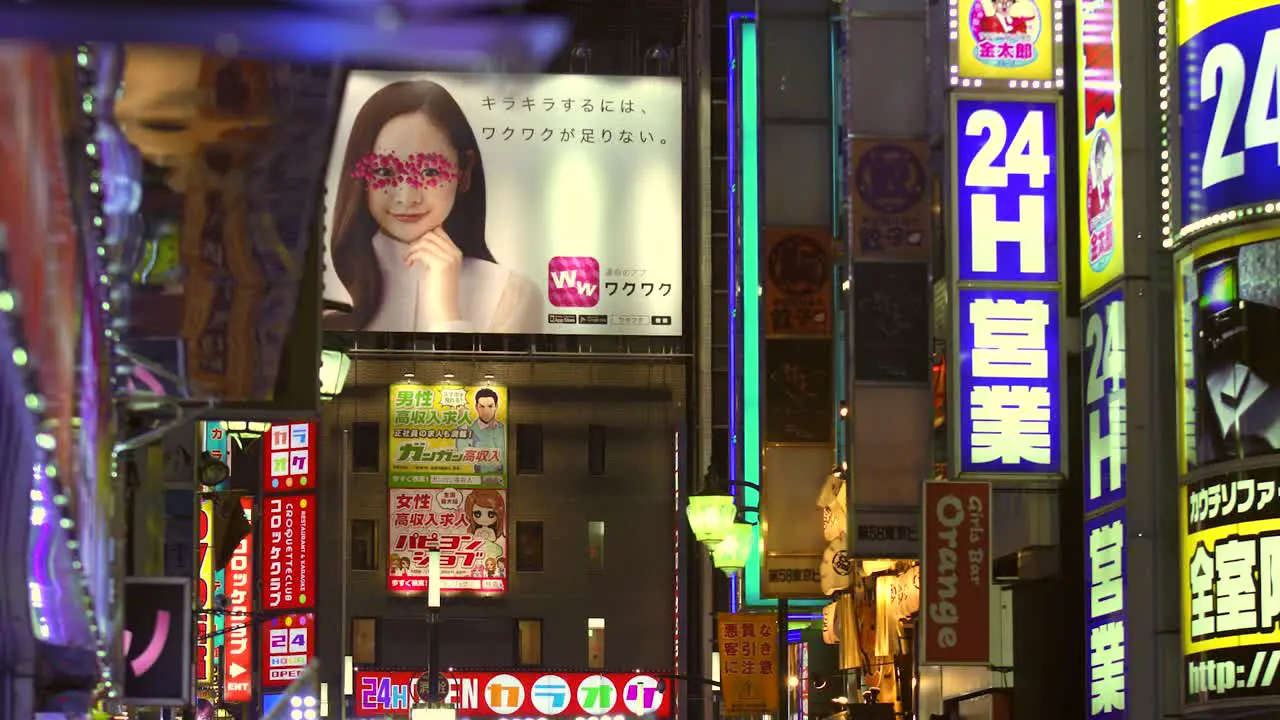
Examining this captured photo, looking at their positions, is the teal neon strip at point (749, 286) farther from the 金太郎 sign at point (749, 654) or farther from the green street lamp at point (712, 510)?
the green street lamp at point (712, 510)

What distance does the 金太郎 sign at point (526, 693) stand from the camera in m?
63.2

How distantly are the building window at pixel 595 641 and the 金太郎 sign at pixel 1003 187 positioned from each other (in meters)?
45.8

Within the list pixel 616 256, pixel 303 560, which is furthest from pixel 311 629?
pixel 616 256

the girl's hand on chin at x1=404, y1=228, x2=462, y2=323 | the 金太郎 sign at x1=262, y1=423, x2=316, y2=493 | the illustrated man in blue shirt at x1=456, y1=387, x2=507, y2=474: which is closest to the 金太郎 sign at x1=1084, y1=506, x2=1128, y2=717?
the 金太郎 sign at x1=262, y1=423, x2=316, y2=493

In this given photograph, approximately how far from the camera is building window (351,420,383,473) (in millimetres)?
67188

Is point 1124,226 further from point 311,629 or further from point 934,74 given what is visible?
point 311,629

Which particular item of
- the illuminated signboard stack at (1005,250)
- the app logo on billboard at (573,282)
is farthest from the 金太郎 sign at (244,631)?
the illuminated signboard stack at (1005,250)

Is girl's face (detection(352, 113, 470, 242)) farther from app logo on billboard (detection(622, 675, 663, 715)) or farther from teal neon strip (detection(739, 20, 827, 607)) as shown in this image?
teal neon strip (detection(739, 20, 827, 607))

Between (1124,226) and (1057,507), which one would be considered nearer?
(1124,226)

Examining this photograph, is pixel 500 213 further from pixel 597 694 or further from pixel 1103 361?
pixel 1103 361

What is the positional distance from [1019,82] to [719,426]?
41600 mm

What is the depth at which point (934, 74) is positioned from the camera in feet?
89.4

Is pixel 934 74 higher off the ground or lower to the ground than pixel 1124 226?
higher

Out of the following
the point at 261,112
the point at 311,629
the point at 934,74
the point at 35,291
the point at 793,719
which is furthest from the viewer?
the point at 311,629
